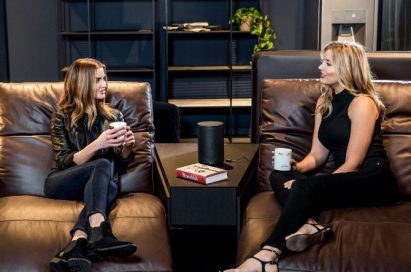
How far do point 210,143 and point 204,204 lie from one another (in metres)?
0.41

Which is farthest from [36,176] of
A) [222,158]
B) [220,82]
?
[220,82]

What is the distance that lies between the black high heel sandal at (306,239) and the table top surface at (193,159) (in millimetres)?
436

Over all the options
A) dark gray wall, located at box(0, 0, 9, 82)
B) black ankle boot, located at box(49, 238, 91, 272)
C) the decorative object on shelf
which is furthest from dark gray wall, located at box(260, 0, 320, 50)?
black ankle boot, located at box(49, 238, 91, 272)

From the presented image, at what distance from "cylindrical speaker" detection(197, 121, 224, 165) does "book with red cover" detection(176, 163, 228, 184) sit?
148 millimetres

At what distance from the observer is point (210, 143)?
10.1 ft

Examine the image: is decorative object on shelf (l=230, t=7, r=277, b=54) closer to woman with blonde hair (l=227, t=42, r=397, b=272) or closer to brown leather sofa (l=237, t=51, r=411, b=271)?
brown leather sofa (l=237, t=51, r=411, b=271)

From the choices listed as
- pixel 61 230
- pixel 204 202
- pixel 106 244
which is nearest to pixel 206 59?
pixel 204 202

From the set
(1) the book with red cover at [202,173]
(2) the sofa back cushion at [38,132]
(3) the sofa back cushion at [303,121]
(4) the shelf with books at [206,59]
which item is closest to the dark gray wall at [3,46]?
(4) the shelf with books at [206,59]

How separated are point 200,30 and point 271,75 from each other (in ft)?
10.3

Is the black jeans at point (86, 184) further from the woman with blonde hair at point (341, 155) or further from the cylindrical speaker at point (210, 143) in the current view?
the woman with blonde hair at point (341, 155)

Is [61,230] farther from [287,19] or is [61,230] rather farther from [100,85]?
[287,19]

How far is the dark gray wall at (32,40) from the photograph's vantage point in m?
6.92

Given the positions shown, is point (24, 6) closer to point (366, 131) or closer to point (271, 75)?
point (271, 75)

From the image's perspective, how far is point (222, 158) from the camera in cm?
313
